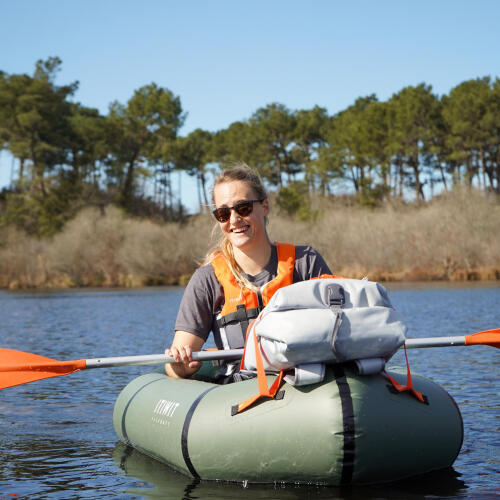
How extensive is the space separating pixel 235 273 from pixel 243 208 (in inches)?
14.1

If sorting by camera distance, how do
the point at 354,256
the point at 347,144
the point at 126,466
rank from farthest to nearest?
the point at 347,144 < the point at 354,256 < the point at 126,466

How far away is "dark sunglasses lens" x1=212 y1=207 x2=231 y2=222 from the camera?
4.37 metres

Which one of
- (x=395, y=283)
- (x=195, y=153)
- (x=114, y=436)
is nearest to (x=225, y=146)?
(x=195, y=153)

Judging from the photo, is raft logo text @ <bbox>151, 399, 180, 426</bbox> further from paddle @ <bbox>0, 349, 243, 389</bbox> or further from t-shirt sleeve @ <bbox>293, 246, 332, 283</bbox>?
t-shirt sleeve @ <bbox>293, 246, 332, 283</bbox>

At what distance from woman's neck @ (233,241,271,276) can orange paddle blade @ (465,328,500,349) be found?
1.21m

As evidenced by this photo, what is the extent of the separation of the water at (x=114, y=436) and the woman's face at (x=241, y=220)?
1.29m

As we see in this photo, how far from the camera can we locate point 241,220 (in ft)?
14.3

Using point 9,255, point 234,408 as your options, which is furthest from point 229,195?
point 9,255

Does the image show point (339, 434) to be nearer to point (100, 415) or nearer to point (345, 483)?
point (345, 483)

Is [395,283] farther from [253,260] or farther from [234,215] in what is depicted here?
[234,215]

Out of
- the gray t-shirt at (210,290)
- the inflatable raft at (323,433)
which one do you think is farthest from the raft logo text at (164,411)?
the gray t-shirt at (210,290)

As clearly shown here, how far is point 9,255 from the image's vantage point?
4156cm

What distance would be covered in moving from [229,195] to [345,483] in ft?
5.40

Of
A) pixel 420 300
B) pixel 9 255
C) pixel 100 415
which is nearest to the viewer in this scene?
pixel 100 415
